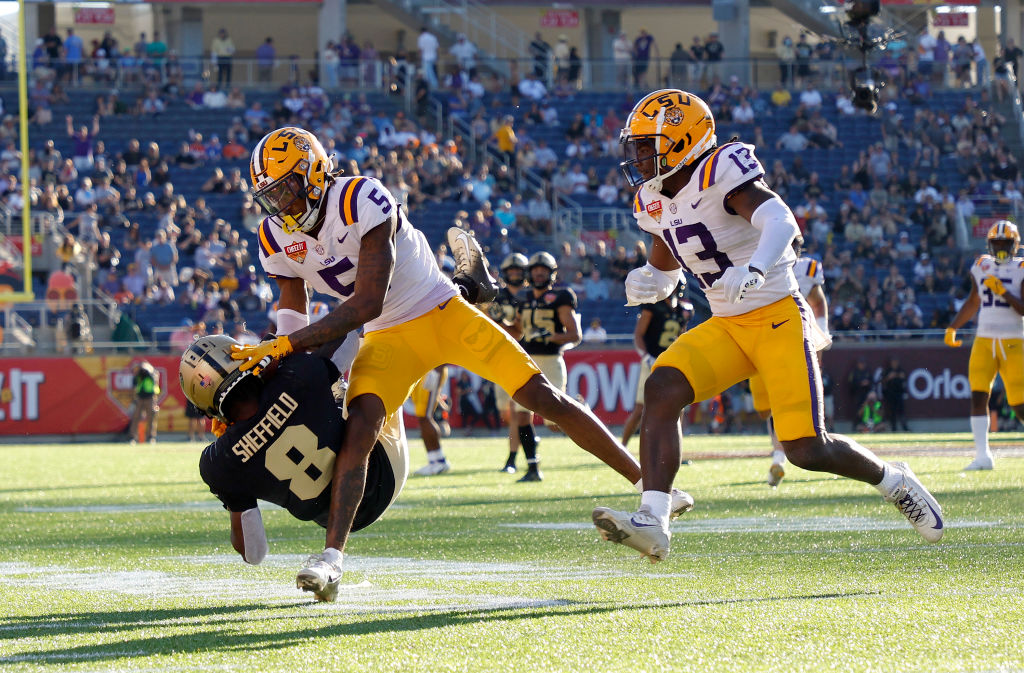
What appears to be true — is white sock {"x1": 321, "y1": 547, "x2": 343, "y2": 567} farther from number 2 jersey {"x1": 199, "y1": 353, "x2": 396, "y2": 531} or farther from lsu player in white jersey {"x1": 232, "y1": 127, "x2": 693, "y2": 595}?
number 2 jersey {"x1": 199, "y1": 353, "x2": 396, "y2": 531}

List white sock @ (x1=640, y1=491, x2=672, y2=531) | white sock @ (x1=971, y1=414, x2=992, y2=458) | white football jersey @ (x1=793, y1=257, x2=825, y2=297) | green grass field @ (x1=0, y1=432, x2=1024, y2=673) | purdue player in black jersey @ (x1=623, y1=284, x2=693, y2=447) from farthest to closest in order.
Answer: purdue player in black jersey @ (x1=623, y1=284, x2=693, y2=447) → white sock @ (x1=971, y1=414, x2=992, y2=458) → white football jersey @ (x1=793, y1=257, x2=825, y2=297) → white sock @ (x1=640, y1=491, x2=672, y2=531) → green grass field @ (x1=0, y1=432, x2=1024, y2=673)

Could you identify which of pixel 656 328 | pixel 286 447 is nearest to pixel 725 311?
pixel 286 447

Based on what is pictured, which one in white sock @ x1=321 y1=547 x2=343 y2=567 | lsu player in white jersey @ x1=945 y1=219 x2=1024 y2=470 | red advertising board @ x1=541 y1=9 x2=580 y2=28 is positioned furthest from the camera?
red advertising board @ x1=541 y1=9 x2=580 y2=28

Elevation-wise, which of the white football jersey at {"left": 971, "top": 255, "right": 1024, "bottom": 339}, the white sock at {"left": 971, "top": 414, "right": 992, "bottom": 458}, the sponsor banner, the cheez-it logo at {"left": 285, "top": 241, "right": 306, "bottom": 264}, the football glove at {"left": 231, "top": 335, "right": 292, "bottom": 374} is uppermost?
the cheez-it logo at {"left": 285, "top": 241, "right": 306, "bottom": 264}

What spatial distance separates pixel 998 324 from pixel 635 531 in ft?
26.2

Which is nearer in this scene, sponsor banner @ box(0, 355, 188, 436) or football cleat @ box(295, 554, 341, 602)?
football cleat @ box(295, 554, 341, 602)

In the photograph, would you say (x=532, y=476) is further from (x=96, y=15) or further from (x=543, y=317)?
(x=96, y=15)

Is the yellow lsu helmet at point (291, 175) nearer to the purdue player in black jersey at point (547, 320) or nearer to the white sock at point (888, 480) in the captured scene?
the white sock at point (888, 480)

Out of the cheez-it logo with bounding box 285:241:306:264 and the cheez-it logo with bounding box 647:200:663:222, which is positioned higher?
the cheez-it logo with bounding box 647:200:663:222

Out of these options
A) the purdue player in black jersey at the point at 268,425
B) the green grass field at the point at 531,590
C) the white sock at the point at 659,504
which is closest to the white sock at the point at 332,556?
the green grass field at the point at 531,590

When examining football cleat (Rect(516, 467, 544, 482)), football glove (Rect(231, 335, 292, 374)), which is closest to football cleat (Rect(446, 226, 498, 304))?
football glove (Rect(231, 335, 292, 374))

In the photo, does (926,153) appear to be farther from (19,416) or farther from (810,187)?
(19,416)

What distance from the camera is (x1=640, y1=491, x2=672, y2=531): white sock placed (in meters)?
5.51

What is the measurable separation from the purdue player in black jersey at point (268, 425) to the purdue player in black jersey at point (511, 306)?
6996mm
